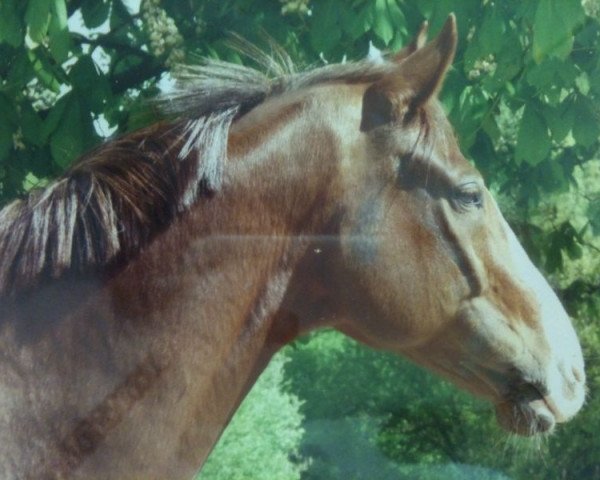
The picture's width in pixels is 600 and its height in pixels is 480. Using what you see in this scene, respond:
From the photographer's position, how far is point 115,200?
6.15ft

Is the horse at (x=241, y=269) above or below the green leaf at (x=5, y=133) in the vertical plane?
above

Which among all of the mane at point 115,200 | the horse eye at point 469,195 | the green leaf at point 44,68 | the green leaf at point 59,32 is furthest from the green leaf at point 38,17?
the horse eye at point 469,195

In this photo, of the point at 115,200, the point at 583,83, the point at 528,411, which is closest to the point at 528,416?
the point at 528,411

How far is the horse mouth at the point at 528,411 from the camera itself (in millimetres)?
2176

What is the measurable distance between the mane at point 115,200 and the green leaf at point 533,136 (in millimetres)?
1113

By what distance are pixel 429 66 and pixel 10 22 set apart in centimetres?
124

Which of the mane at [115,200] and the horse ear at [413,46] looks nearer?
the mane at [115,200]

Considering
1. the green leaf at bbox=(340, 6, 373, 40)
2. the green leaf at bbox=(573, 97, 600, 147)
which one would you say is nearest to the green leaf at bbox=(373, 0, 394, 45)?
the green leaf at bbox=(340, 6, 373, 40)

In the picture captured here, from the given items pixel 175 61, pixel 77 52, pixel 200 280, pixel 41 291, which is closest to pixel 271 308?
pixel 200 280

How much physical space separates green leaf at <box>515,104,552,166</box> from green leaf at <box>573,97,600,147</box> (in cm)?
10

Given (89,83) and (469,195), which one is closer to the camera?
(469,195)

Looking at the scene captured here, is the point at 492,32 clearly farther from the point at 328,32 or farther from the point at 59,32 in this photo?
the point at 59,32

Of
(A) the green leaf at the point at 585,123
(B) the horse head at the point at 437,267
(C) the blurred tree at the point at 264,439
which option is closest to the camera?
(B) the horse head at the point at 437,267

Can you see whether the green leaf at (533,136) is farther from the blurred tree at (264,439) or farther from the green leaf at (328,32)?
the blurred tree at (264,439)
